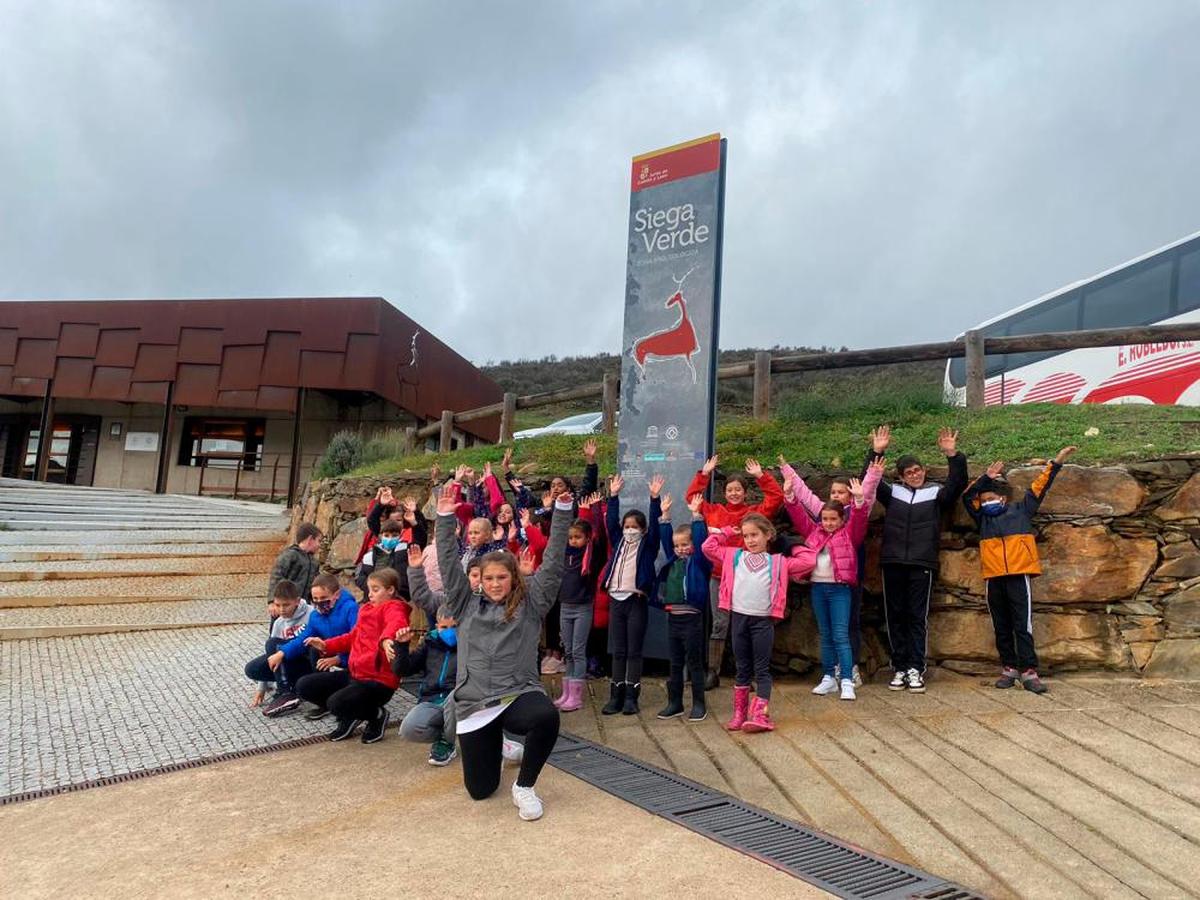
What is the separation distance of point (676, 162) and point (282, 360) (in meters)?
14.7

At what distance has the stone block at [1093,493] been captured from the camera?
5.37 meters

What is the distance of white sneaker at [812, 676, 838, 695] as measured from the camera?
5.19m

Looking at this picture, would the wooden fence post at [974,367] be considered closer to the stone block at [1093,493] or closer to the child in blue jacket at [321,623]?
the stone block at [1093,493]

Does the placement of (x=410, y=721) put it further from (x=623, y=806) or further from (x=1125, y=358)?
(x=1125, y=358)

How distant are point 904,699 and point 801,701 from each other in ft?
2.19

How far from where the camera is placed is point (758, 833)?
321cm

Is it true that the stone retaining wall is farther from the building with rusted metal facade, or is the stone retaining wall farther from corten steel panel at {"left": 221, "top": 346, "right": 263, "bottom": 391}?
corten steel panel at {"left": 221, "top": 346, "right": 263, "bottom": 391}

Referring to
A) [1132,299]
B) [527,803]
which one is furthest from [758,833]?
[1132,299]

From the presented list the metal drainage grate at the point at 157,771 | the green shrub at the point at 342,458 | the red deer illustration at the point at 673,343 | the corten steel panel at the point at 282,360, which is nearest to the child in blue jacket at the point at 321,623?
the metal drainage grate at the point at 157,771

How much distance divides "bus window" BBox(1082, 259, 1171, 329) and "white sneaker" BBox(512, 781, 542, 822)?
42.3 feet

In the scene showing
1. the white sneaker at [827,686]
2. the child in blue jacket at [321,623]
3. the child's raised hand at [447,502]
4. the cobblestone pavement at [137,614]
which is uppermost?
the child's raised hand at [447,502]

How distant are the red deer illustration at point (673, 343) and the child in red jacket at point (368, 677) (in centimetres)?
295

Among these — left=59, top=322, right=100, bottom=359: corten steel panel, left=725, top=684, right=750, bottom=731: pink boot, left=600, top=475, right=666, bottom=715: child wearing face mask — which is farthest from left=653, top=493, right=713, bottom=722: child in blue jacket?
left=59, top=322, right=100, bottom=359: corten steel panel

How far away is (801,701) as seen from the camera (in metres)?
5.08
